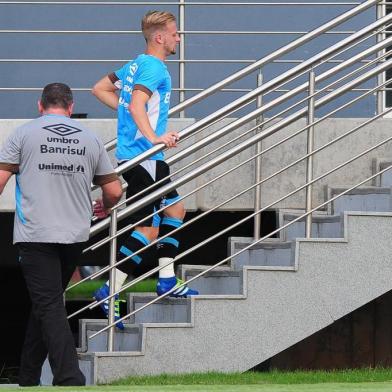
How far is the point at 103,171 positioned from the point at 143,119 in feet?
1.97

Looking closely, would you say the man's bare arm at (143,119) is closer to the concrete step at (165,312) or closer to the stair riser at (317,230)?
the concrete step at (165,312)

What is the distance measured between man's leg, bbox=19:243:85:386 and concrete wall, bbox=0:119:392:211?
8.32ft

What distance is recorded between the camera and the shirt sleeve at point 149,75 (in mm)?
8016

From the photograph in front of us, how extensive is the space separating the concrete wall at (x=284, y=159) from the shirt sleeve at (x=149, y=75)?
1.55 metres

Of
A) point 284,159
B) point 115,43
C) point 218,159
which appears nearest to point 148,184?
point 218,159

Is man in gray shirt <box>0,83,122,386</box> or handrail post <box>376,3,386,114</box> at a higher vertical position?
handrail post <box>376,3,386,114</box>

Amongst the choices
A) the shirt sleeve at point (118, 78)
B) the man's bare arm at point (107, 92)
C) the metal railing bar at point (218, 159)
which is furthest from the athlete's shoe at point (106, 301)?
the shirt sleeve at point (118, 78)

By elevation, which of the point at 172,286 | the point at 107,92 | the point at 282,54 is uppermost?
the point at 282,54

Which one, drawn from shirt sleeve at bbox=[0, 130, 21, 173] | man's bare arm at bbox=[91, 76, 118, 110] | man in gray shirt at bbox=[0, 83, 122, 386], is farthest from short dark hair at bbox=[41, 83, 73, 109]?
man's bare arm at bbox=[91, 76, 118, 110]

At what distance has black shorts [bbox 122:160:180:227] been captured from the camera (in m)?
8.24

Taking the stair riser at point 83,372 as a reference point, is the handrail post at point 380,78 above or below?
above

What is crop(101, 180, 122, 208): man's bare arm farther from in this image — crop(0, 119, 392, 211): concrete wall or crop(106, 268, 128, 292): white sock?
crop(0, 119, 392, 211): concrete wall

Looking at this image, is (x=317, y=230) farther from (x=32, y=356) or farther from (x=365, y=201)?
(x=32, y=356)

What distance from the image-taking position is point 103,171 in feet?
24.3
